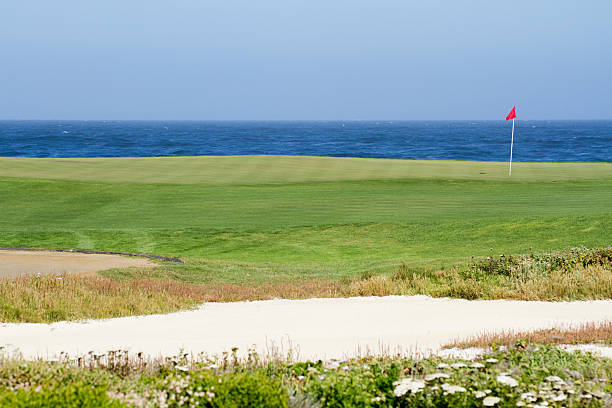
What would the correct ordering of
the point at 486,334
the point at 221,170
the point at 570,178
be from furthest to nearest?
the point at 221,170, the point at 570,178, the point at 486,334

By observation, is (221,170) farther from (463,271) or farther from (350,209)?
(463,271)

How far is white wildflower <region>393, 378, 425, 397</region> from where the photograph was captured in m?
4.56

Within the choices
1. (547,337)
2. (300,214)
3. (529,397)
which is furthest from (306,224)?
(529,397)

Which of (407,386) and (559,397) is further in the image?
(407,386)

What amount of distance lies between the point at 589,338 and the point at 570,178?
22212 mm

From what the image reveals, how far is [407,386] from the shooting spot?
4648mm

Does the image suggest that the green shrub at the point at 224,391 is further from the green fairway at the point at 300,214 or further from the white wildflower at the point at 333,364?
the green fairway at the point at 300,214

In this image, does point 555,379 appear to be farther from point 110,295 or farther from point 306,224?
point 306,224

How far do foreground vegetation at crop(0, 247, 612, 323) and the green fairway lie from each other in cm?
100

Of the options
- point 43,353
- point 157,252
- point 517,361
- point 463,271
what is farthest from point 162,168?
point 517,361

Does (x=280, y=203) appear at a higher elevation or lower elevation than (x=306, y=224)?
higher

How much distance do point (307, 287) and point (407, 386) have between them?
19.5 feet

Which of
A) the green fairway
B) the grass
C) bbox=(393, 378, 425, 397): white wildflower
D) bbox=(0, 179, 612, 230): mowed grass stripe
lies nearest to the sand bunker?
the green fairway

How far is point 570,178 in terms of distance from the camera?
27.6 meters
